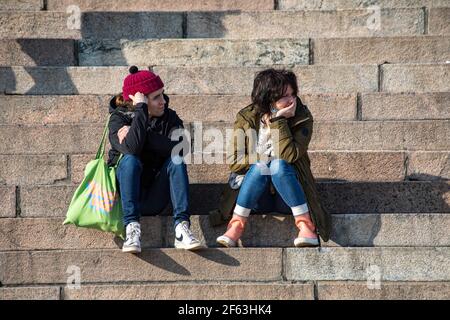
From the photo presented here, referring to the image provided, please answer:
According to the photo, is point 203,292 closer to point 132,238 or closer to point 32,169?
point 132,238

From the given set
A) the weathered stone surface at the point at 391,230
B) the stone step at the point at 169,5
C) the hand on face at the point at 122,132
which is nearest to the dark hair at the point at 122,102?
the hand on face at the point at 122,132

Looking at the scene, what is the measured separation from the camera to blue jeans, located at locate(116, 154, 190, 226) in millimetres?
6863

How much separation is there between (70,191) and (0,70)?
2025 millimetres

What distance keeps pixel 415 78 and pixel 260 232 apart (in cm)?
245

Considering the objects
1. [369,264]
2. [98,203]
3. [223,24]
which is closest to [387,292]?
[369,264]

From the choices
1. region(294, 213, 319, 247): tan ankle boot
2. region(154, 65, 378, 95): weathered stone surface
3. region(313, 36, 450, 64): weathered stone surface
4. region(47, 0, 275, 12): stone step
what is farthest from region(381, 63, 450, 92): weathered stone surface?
region(294, 213, 319, 247): tan ankle boot

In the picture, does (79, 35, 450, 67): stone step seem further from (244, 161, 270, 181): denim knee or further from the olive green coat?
(244, 161, 270, 181): denim knee

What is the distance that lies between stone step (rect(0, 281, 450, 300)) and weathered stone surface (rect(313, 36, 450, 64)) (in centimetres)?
278

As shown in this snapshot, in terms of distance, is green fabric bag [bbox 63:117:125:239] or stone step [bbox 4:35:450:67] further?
stone step [bbox 4:35:450:67]

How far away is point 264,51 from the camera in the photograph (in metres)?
9.26

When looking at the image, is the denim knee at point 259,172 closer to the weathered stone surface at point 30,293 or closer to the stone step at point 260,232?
the stone step at point 260,232

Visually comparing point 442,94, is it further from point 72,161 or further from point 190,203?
point 72,161

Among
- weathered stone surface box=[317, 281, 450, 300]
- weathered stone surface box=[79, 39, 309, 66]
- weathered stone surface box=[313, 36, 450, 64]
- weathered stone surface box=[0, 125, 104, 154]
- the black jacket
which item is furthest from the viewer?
weathered stone surface box=[79, 39, 309, 66]

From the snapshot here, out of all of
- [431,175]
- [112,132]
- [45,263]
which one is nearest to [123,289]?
[45,263]
